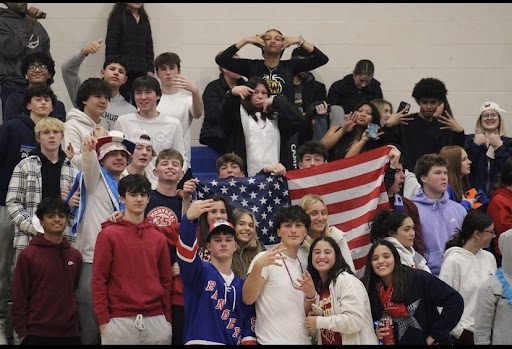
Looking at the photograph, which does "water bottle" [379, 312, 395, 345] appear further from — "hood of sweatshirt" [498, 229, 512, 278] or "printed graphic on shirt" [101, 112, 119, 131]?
"printed graphic on shirt" [101, 112, 119, 131]

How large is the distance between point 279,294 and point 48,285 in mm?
1681

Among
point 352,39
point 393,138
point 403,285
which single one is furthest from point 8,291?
point 352,39

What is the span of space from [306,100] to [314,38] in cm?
155

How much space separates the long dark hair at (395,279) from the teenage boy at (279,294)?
1.52 feet

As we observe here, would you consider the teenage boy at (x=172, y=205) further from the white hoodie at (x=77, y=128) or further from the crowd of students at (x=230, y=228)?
the white hoodie at (x=77, y=128)

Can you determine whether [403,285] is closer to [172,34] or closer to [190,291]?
[190,291]

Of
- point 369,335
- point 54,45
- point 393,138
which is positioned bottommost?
point 369,335

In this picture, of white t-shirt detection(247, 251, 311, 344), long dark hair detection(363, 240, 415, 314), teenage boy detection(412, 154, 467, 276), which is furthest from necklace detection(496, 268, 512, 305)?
white t-shirt detection(247, 251, 311, 344)

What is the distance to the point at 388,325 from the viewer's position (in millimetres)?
7066

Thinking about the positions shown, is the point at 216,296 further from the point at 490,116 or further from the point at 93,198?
the point at 490,116

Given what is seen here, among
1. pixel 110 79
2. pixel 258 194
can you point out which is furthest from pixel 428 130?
pixel 110 79

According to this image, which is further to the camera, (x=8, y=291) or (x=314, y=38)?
(x=314, y=38)

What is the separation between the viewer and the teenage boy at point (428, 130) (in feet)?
33.3

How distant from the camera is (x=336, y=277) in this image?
7.02 m
